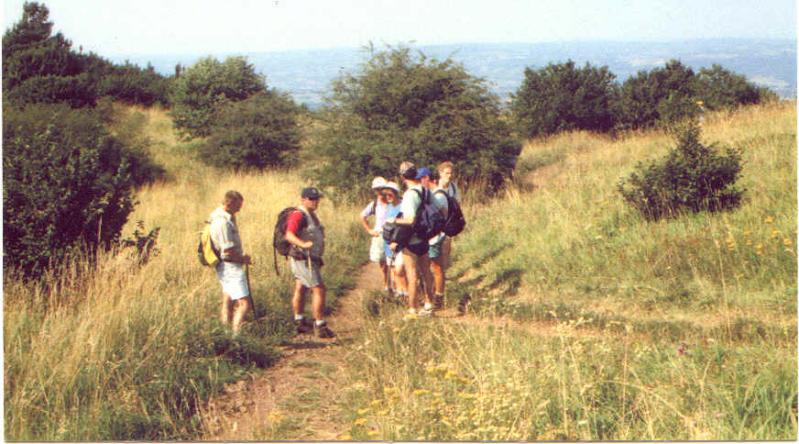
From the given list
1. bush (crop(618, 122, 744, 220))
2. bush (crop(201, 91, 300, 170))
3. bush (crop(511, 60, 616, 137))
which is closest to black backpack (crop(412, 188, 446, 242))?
bush (crop(618, 122, 744, 220))

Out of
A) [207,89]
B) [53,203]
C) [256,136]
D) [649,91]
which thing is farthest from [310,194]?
[207,89]

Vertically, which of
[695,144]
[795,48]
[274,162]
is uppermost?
[795,48]

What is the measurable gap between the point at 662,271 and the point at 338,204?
8.43 m

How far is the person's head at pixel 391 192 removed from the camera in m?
8.42

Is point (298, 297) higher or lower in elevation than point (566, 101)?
lower

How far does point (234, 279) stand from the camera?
6898mm

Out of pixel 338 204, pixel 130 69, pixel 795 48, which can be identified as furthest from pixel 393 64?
pixel 130 69

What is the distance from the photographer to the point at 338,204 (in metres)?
15.8

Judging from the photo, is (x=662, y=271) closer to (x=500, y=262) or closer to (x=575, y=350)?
(x=500, y=262)

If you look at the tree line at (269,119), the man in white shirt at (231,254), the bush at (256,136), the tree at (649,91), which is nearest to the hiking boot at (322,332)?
the man in white shirt at (231,254)

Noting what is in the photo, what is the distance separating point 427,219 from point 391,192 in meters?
0.74

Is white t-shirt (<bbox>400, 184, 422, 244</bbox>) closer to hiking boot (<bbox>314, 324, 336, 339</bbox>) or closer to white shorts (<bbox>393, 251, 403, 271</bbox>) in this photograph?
white shorts (<bbox>393, 251, 403, 271</bbox>)

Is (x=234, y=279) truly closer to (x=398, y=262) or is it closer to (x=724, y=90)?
(x=398, y=262)

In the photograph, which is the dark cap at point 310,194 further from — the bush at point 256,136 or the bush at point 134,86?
the bush at point 134,86
